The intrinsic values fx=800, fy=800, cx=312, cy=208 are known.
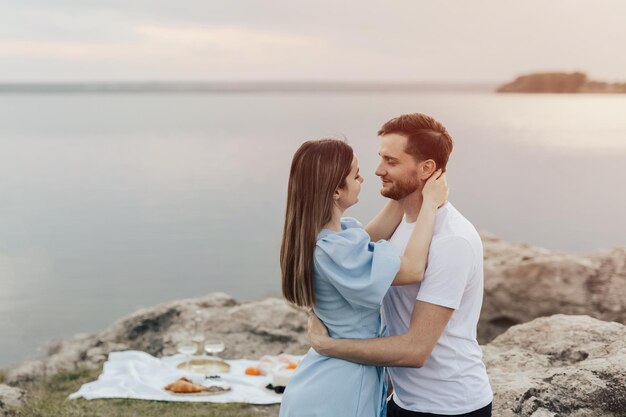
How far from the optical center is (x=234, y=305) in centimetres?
1116

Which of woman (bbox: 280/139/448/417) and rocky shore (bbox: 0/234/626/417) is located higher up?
woman (bbox: 280/139/448/417)

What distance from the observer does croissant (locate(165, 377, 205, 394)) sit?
7.95 m

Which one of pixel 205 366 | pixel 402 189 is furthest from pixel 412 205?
pixel 205 366

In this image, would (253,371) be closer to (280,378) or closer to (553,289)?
(280,378)

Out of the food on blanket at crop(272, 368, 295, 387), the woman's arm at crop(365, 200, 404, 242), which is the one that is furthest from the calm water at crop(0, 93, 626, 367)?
the food on blanket at crop(272, 368, 295, 387)

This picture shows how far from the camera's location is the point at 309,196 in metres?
3.46

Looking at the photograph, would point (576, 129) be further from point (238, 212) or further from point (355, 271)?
point (355, 271)

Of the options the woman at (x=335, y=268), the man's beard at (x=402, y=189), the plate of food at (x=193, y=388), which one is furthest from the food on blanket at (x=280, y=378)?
the man's beard at (x=402, y=189)

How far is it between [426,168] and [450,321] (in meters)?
0.71

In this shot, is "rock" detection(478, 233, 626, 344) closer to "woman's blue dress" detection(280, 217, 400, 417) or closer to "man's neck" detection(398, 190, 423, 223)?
"man's neck" detection(398, 190, 423, 223)

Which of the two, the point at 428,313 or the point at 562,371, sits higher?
the point at 428,313

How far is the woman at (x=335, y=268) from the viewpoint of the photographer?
3426mm

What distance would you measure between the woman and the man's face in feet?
0.54

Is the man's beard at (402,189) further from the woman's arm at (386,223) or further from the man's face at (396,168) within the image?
the woman's arm at (386,223)
